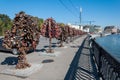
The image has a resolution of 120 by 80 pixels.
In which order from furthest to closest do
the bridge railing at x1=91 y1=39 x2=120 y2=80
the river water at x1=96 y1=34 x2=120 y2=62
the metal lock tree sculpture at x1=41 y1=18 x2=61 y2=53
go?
the metal lock tree sculpture at x1=41 y1=18 x2=61 y2=53 → the river water at x1=96 y1=34 x2=120 y2=62 → the bridge railing at x1=91 y1=39 x2=120 y2=80

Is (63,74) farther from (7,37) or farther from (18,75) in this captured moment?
(7,37)

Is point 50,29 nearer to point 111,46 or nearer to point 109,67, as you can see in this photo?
point 109,67

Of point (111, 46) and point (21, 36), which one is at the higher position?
point (21, 36)

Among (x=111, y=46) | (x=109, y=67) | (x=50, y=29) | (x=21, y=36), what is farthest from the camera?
(x=111, y=46)

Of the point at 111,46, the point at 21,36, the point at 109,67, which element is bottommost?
the point at 111,46

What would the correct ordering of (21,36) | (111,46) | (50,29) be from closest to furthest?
(21,36) → (50,29) → (111,46)

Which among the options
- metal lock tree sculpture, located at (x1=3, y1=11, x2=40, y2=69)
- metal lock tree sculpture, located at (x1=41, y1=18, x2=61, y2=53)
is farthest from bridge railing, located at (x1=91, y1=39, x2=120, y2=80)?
metal lock tree sculpture, located at (x1=41, y1=18, x2=61, y2=53)

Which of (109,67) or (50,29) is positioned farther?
(50,29)

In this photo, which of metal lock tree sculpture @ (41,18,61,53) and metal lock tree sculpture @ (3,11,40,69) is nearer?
metal lock tree sculpture @ (3,11,40,69)

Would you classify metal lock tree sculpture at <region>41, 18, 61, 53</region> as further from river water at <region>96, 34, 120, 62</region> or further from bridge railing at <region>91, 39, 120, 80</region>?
bridge railing at <region>91, 39, 120, 80</region>

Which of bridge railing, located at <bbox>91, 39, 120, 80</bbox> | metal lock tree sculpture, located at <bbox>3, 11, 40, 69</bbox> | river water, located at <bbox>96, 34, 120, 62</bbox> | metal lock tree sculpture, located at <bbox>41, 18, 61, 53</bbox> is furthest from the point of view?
metal lock tree sculpture, located at <bbox>41, 18, 61, 53</bbox>

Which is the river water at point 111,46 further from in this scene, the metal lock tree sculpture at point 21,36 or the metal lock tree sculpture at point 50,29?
the metal lock tree sculpture at point 50,29

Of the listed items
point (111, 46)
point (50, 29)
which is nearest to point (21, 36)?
point (50, 29)

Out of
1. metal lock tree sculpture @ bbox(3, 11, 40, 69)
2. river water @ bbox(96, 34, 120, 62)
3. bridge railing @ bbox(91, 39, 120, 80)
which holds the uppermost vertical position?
metal lock tree sculpture @ bbox(3, 11, 40, 69)
